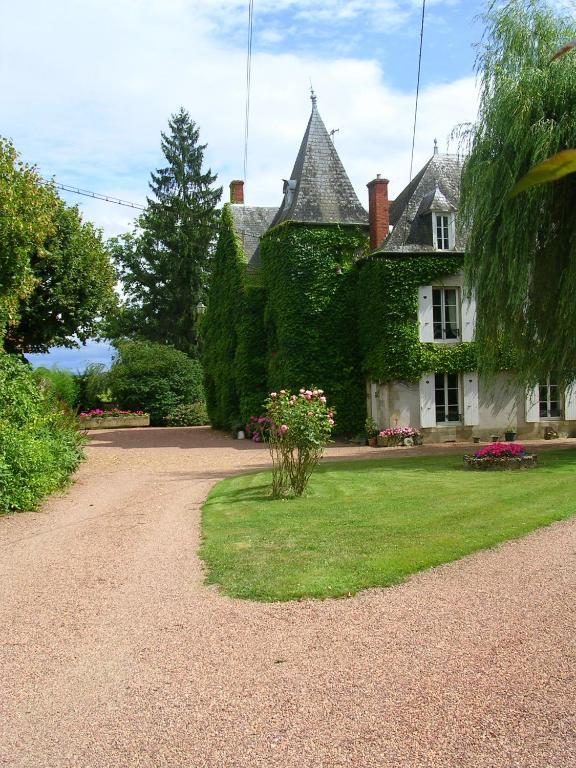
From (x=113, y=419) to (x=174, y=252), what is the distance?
15.4m

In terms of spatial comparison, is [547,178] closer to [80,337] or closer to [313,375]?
[313,375]

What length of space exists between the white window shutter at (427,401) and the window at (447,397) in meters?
0.29

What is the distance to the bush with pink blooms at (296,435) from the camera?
36.5 feet

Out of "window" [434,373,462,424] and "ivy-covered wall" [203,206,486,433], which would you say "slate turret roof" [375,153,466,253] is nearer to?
"ivy-covered wall" [203,206,486,433]

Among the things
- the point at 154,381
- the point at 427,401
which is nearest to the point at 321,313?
the point at 427,401

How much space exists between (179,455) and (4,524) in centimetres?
1026

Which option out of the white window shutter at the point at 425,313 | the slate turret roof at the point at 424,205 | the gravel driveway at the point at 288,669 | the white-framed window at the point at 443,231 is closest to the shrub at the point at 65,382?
the slate turret roof at the point at 424,205

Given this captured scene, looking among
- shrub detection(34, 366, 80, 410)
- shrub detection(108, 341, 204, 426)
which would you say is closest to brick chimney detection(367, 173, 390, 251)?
shrub detection(108, 341, 204, 426)

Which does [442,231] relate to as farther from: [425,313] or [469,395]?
[469,395]

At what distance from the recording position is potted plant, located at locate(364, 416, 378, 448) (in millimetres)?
21766

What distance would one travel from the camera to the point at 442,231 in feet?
72.8

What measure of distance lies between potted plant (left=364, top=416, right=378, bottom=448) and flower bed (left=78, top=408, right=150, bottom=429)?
1314 cm

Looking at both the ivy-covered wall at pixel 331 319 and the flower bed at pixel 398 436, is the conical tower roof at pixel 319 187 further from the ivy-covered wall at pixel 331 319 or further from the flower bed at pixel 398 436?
the flower bed at pixel 398 436

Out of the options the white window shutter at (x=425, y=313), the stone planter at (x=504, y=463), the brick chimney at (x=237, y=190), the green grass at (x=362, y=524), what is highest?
the brick chimney at (x=237, y=190)
